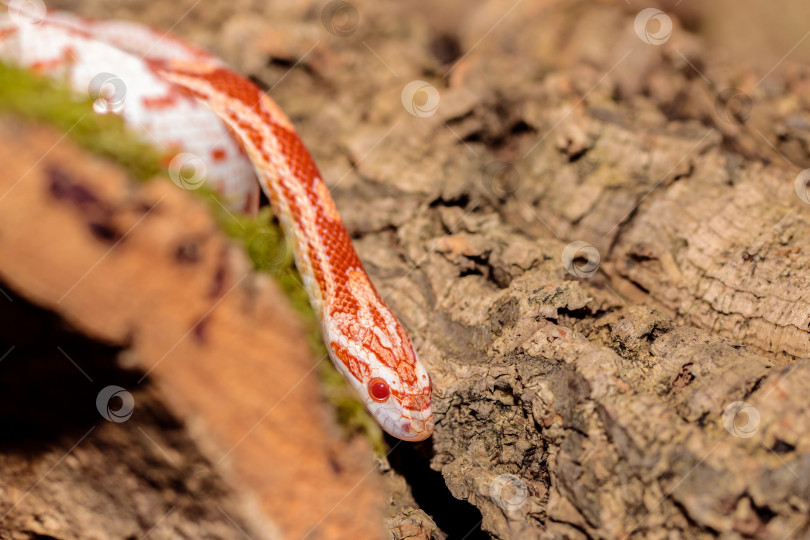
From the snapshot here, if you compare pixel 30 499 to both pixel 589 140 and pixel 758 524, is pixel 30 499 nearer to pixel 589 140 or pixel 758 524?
pixel 758 524

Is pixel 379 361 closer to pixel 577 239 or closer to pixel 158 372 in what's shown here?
pixel 158 372

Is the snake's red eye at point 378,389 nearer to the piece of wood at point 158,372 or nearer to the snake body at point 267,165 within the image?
the snake body at point 267,165

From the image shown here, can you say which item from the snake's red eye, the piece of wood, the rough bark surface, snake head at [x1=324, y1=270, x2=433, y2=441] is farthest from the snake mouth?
the piece of wood


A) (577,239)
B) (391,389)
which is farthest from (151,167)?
(577,239)

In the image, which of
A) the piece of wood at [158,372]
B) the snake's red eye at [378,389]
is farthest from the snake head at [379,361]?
the piece of wood at [158,372]

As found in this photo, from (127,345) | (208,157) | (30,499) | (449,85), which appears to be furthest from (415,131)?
(30,499)
